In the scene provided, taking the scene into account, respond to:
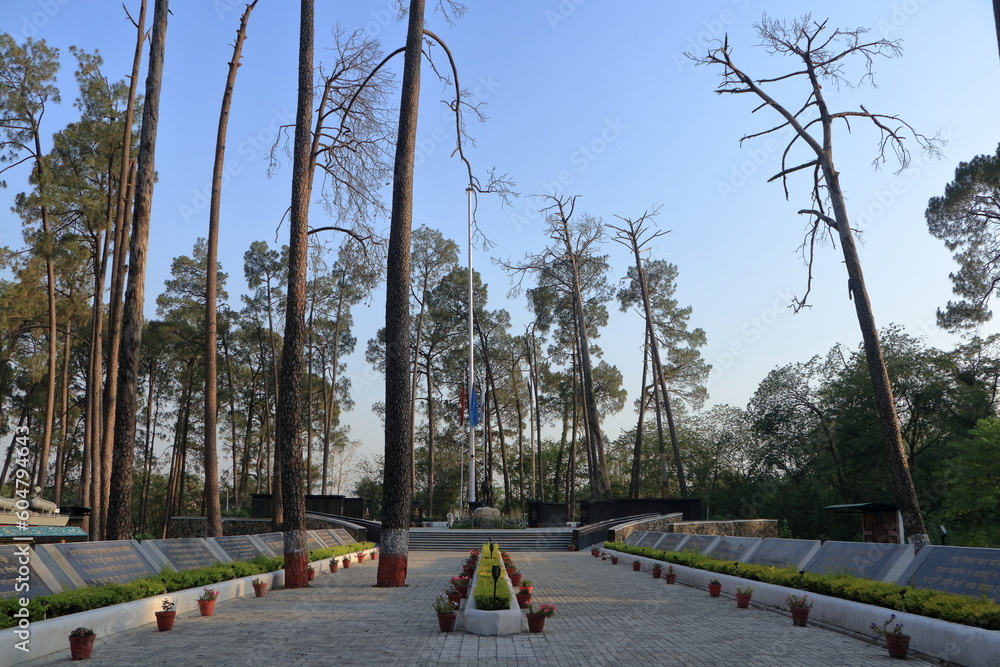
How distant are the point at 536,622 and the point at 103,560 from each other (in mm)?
5316

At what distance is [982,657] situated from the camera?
585 centimetres

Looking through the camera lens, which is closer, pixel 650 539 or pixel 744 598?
pixel 744 598

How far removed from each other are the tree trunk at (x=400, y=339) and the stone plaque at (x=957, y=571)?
7.08 m

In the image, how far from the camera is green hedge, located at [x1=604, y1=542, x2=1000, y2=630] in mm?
6336

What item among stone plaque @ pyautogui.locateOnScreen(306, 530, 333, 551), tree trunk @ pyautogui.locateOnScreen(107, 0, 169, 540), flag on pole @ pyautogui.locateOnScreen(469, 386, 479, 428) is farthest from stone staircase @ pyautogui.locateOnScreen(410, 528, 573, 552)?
tree trunk @ pyautogui.locateOnScreen(107, 0, 169, 540)

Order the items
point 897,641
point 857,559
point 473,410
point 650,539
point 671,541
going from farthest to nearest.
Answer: point 473,410, point 650,539, point 671,541, point 857,559, point 897,641

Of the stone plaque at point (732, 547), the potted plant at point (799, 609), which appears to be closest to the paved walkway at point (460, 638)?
the potted plant at point (799, 609)

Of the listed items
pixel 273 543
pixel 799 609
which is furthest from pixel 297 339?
pixel 799 609

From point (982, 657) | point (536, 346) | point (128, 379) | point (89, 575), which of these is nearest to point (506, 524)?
point (536, 346)

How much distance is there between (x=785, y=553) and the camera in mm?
11852

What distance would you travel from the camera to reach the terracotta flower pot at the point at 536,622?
25.1 ft

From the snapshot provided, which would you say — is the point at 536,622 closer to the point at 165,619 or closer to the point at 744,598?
the point at 744,598

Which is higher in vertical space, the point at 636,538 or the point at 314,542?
the point at 314,542

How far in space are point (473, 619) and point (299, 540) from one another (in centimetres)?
540
